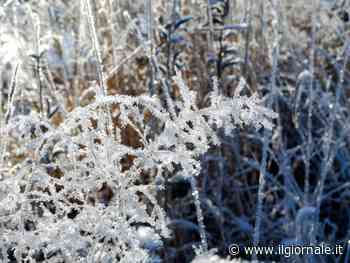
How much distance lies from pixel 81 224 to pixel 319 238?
30.5 inches

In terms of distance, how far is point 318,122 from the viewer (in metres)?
1.78

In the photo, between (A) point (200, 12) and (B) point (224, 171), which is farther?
(A) point (200, 12)

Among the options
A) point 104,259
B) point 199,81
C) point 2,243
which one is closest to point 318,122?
point 199,81

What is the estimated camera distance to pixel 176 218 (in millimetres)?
1413

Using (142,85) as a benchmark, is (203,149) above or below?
above

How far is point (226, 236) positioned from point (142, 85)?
61 cm

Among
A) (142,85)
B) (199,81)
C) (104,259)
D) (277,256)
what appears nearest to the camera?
(104,259)

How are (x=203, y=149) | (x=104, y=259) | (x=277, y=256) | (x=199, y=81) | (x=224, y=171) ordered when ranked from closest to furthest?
(x=203, y=149) < (x=104, y=259) < (x=277, y=256) < (x=224, y=171) < (x=199, y=81)

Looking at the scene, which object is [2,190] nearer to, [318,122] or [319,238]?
[319,238]

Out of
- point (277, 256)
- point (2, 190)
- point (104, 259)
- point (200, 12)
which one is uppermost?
point (200, 12)

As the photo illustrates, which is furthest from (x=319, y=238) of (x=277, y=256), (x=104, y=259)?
(x=104, y=259)

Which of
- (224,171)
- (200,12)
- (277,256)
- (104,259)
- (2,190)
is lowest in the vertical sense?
(277,256)

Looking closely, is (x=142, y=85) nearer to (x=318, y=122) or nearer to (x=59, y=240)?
(x=318, y=122)

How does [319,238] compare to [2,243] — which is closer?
[2,243]
